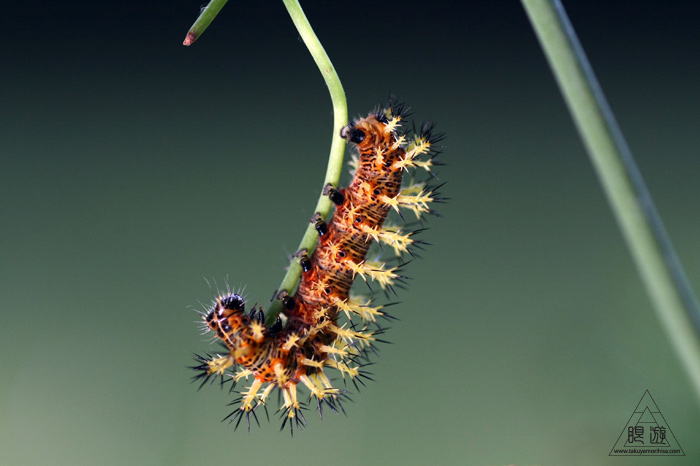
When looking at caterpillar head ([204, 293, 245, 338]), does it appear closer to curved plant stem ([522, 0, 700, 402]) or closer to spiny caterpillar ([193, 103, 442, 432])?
spiny caterpillar ([193, 103, 442, 432])

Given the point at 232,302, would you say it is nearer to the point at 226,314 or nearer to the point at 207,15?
the point at 226,314

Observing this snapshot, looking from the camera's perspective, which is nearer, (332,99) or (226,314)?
(332,99)

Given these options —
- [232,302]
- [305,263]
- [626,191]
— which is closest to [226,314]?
[232,302]

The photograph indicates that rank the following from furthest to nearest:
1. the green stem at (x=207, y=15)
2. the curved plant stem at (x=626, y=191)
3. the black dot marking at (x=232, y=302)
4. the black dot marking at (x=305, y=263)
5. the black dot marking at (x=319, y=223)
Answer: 1. the black dot marking at (x=232, y=302)
2. the black dot marking at (x=305, y=263)
3. the black dot marking at (x=319, y=223)
4. the green stem at (x=207, y=15)
5. the curved plant stem at (x=626, y=191)

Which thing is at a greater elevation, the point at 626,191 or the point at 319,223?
the point at 319,223

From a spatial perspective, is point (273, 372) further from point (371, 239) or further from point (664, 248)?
point (664, 248)

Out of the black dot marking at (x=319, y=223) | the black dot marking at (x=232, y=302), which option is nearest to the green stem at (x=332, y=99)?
the black dot marking at (x=319, y=223)

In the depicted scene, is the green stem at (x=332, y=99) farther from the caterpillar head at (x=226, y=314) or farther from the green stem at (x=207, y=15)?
the caterpillar head at (x=226, y=314)
